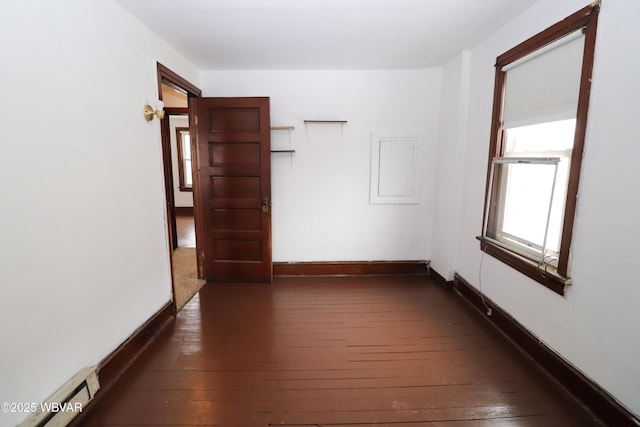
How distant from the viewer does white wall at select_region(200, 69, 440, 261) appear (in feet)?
11.0

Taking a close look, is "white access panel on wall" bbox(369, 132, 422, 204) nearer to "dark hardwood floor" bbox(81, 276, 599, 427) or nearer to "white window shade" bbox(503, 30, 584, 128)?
"white window shade" bbox(503, 30, 584, 128)

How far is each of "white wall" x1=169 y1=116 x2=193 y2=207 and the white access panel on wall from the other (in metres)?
5.67

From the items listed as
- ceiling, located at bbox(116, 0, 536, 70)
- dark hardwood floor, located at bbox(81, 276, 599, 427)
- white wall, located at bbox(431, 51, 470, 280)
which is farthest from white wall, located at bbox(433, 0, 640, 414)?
Result: white wall, located at bbox(431, 51, 470, 280)

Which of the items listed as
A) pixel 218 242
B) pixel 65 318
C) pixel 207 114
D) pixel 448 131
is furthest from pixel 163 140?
pixel 448 131

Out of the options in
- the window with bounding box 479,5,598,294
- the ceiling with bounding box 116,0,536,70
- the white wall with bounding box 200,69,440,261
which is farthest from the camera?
the white wall with bounding box 200,69,440,261

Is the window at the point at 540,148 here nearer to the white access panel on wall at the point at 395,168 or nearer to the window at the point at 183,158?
the white access panel on wall at the point at 395,168

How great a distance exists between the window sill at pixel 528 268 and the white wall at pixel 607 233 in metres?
0.05

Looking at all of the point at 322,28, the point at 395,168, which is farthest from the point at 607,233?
the point at 322,28

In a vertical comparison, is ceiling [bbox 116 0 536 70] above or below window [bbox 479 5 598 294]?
above

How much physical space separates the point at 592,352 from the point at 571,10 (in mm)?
2020

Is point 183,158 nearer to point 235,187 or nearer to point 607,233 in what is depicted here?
point 235,187

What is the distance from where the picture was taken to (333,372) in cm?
195

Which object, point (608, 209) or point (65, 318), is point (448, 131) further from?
point (65, 318)

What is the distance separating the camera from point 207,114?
3172 millimetres
